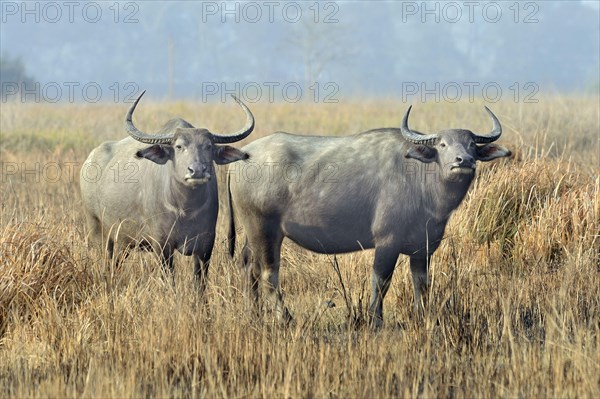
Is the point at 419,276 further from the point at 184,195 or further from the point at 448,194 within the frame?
the point at 184,195

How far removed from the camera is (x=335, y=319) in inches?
262

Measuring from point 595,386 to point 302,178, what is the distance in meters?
2.49

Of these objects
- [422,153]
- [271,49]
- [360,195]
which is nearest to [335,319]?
[360,195]

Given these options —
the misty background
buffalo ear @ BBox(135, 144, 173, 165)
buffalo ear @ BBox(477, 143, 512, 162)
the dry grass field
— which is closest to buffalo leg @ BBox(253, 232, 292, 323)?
the dry grass field

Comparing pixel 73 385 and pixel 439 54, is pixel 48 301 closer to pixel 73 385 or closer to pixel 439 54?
pixel 73 385

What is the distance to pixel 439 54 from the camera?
16700cm

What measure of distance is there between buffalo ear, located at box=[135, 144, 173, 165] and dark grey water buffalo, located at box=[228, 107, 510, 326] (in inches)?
20.7

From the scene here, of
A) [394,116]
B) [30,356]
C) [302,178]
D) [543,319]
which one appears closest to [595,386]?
[543,319]

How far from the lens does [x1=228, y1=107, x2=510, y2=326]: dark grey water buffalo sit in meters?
6.29

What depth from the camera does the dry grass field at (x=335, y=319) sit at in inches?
196

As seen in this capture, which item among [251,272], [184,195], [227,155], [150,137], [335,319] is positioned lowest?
[335,319]

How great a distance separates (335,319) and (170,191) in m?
1.43

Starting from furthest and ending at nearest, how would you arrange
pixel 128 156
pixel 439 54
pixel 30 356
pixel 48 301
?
pixel 439 54 < pixel 128 156 < pixel 48 301 < pixel 30 356

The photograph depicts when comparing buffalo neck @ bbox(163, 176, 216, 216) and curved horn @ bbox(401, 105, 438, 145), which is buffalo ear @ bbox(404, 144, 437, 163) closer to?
curved horn @ bbox(401, 105, 438, 145)
